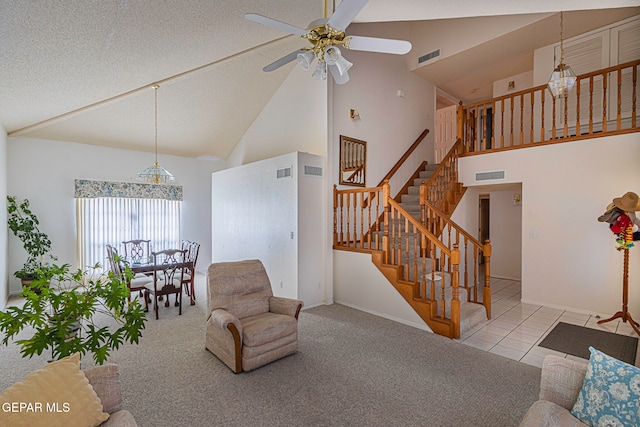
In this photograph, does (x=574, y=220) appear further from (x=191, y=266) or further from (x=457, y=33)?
(x=191, y=266)

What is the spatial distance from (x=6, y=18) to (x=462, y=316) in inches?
212

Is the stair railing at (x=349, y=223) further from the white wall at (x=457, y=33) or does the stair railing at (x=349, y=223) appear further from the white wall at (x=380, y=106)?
the white wall at (x=457, y=33)

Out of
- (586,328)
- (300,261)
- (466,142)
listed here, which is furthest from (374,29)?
(586,328)

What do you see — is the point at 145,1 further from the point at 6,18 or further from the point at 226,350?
the point at 226,350

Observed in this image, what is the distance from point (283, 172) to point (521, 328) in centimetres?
401

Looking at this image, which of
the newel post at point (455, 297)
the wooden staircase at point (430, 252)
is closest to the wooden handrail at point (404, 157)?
the wooden staircase at point (430, 252)

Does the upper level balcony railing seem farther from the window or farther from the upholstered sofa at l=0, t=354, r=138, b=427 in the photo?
the window

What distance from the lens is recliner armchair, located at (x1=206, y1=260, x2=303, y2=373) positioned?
9.30 feet

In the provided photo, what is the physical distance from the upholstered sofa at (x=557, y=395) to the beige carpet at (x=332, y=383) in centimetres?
72

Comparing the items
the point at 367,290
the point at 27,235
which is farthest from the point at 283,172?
the point at 27,235

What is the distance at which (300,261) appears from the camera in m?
4.68

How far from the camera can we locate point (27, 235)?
17.5 feet

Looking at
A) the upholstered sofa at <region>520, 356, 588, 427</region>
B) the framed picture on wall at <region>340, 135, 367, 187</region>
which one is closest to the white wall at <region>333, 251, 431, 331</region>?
the framed picture on wall at <region>340, 135, 367, 187</region>

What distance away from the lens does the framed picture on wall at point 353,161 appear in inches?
207
